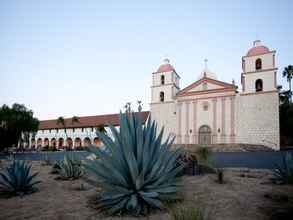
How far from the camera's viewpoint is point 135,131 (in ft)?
11.0

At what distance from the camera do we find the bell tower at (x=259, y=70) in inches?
1139

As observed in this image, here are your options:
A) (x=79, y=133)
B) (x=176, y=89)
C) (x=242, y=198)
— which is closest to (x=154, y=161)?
(x=242, y=198)

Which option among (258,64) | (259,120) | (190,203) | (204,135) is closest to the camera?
(190,203)

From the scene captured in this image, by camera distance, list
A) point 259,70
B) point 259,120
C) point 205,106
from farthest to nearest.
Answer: point 205,106
point 259,70
point 259,120

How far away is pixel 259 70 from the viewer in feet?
96.7

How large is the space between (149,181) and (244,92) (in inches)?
1246

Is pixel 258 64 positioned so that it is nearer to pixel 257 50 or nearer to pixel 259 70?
pixel 259 70

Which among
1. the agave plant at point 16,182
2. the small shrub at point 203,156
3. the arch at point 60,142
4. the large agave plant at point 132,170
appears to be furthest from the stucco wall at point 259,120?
the arch at point 60,142

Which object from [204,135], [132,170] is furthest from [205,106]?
[132,170]

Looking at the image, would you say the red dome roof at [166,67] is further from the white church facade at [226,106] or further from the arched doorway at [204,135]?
the arched doorway at [204,135]

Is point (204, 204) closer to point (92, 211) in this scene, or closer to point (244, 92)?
point (92, 211)

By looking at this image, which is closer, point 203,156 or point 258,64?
point 203,156

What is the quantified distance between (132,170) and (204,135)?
30.9 metres

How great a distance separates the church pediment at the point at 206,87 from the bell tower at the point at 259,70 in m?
2.43
